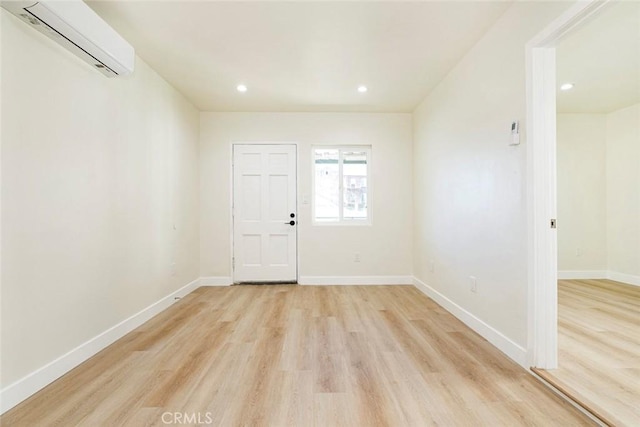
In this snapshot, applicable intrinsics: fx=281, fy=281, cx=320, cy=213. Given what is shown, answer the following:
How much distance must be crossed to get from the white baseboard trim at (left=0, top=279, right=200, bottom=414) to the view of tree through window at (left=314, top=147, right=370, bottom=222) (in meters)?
2.56

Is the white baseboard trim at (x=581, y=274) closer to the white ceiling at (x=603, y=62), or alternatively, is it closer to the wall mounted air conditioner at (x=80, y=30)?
the white ceiling at (x=603, y=62)

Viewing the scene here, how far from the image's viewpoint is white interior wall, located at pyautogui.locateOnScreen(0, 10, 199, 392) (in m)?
1.57

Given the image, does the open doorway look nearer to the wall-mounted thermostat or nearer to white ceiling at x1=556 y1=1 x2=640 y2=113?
white ceiling at x1=556 y1=1 x2=640 y2=113

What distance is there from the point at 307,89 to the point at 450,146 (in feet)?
5.84

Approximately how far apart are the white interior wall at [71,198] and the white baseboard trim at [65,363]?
4 cm

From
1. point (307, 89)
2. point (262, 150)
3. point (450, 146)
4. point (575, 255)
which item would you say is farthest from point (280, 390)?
point (575, 255)

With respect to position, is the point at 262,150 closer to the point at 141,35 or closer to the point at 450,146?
the point at 141,35

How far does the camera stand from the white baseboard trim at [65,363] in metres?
1.53

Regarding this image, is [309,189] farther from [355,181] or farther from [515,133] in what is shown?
[515,133]

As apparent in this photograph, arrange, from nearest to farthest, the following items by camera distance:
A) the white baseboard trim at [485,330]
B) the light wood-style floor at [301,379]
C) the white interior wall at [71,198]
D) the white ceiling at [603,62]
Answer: the light wood-style floor at [301,379] < the white interior wall at [71,198] < the white baseboard trim at [485,330] < the white ceiling at [603,62]

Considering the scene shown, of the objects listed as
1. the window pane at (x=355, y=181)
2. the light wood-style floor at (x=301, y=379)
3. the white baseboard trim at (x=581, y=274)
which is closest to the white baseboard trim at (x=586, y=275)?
the white baseboard trim at (x=581, y=274)

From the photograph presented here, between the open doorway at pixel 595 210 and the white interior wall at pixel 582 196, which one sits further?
the white interior wall at pixel 582 196

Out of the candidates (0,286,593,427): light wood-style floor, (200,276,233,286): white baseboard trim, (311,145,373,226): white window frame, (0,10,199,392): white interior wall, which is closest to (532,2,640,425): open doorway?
(0,286,593,427): light wood-style floor

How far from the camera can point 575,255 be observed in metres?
4.31
